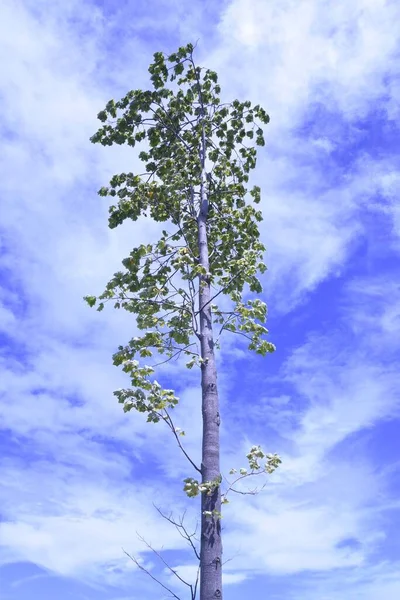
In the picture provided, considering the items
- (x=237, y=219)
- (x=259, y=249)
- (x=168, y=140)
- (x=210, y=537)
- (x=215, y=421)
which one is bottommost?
(x=210, y=537)

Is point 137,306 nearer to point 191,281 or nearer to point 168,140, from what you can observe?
point 191,281

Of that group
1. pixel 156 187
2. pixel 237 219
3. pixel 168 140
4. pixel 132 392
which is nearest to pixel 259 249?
pixel 237 219

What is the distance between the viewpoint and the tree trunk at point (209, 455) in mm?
8789

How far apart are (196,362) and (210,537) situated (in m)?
3.33

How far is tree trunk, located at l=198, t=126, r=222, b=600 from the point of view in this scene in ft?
28.8

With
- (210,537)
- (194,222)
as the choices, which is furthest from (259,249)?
(210,537)

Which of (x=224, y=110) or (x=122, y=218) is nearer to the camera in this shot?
(x=122, y=218)

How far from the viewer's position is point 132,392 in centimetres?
1041

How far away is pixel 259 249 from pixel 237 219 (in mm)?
1126

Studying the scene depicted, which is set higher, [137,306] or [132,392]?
[137,306]

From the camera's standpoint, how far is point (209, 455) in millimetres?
9711

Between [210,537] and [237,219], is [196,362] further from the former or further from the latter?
[237,219]

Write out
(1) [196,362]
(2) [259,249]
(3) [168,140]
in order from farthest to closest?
(3) [168,140], (2) [259,249], (1) [196,362]

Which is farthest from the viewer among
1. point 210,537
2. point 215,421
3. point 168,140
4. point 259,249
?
point 168,140
